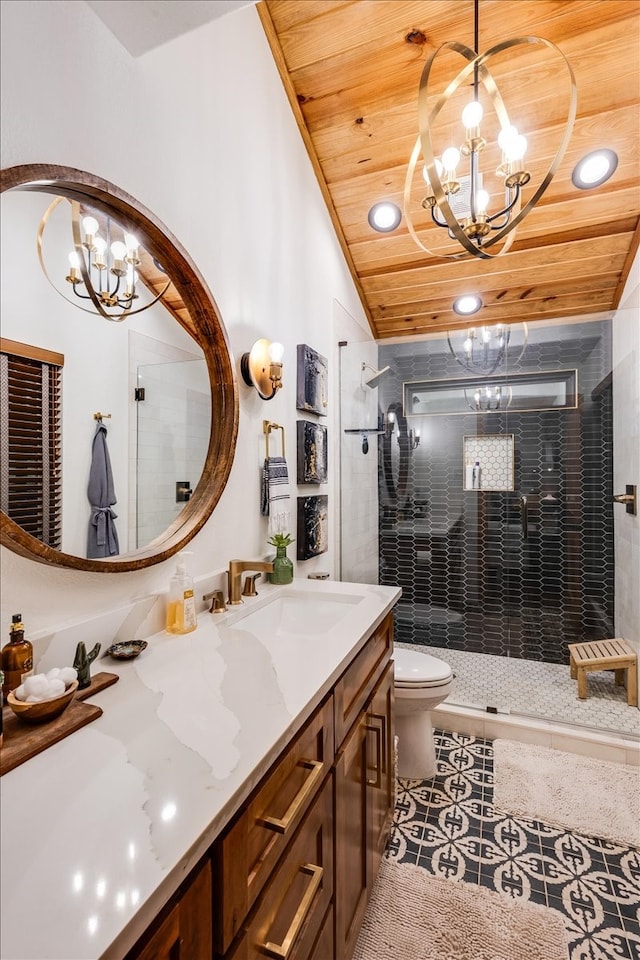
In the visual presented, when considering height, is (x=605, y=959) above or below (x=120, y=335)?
below

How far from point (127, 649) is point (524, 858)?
1.55m

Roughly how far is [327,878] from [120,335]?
1.27 meters

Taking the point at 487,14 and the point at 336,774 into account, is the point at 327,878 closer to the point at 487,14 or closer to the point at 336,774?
the point at 336,774

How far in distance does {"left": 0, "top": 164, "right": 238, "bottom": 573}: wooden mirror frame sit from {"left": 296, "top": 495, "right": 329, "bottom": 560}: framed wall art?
27.9 inches

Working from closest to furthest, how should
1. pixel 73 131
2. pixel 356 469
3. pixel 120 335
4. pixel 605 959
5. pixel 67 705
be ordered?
pixel 67 705 < pixel 73 131 < pixel 120 335 < pixel 605 959 < pixel 356 469

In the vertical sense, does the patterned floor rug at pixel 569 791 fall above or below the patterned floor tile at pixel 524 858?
above

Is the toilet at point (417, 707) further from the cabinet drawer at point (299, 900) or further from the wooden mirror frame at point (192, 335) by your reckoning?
the wooden mirror frame at point (192, 335)

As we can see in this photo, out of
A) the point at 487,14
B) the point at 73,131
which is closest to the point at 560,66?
the point at 487,14

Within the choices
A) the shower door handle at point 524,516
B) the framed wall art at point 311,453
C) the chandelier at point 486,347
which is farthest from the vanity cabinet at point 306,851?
the chandelier at point 486,347

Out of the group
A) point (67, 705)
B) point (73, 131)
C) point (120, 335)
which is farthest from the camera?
point (120, 335)

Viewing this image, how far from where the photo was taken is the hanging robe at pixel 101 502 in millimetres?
1010

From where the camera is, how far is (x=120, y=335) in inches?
42.8

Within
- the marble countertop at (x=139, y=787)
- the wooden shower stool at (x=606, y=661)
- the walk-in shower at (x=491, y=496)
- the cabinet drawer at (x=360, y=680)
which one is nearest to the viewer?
the marble countertop at (x=139, y=787)

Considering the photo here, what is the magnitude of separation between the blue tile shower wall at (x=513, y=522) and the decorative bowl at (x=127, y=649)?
93.6 inches
